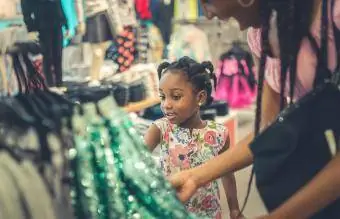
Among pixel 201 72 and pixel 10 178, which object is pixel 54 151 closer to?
pixel 10 178

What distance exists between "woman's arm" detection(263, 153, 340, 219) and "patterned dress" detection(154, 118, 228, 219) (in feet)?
0.92

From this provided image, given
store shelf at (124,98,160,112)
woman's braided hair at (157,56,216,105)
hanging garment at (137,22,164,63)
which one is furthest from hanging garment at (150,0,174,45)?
woman's braided hair at (157,56,216,105)

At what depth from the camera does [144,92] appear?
5.34 ft

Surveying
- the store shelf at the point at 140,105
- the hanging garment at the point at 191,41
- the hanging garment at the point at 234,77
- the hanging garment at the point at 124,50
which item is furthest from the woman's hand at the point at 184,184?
the hanging garment at the point at 234,77

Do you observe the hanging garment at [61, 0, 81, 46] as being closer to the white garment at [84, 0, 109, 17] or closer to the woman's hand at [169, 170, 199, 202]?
the white garment at [84, 0, 109, 17]

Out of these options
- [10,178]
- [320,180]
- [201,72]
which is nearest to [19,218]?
[10,178]

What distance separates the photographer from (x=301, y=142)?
26.3 inches

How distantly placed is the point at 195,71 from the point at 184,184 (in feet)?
0.96

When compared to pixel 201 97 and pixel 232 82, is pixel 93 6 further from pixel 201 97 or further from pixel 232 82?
pixel 232 82

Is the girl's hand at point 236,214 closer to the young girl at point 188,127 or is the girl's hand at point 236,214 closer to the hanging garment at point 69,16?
the young girl at point 188,127

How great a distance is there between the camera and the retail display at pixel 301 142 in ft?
2.14

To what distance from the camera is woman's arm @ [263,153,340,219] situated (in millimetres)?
636

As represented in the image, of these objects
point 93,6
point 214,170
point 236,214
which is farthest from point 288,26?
Result: point 93,6

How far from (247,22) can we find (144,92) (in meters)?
0.98
